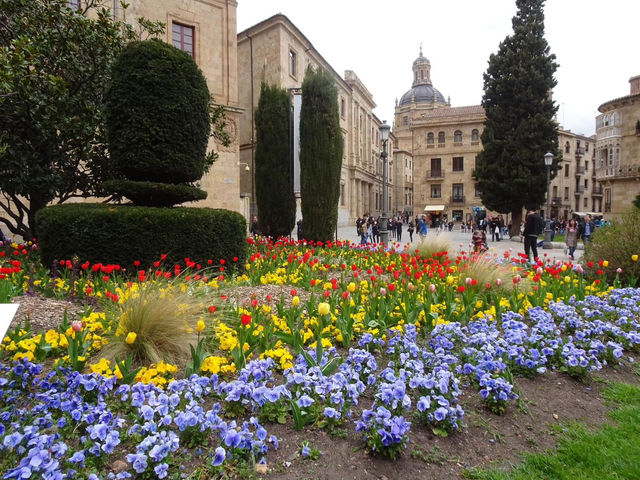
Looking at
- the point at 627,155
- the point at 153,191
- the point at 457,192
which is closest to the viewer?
the point at 153,191

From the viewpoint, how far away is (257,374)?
276 centimetres

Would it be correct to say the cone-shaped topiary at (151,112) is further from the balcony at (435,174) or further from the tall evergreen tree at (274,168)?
the balcony at (435,174)

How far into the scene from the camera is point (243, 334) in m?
3.47

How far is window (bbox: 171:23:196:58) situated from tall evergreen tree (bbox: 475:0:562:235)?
68.6 feet

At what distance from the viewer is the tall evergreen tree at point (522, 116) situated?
2698 centimetres

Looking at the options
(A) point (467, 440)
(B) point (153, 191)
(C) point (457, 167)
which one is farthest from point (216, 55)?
(C) point (457, 167)

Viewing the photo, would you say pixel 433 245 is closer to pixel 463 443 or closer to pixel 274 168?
pixel 463 443

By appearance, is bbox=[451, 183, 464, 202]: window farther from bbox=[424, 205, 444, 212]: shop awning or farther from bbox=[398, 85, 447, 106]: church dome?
bbox=[398, 85, 447, 106]: church dome

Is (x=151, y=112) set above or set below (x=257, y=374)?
above

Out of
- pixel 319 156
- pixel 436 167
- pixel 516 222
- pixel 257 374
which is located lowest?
pixel 257 374

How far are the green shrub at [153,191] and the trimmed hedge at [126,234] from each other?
638 millimetres

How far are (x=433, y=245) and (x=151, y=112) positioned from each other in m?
6.39

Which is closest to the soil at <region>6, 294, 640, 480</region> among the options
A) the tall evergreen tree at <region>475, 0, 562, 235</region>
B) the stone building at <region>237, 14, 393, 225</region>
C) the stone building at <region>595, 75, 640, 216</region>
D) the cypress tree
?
the cypress tree

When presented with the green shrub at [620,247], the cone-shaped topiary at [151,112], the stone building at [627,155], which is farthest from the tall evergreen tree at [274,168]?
the stone building at [627,155]
